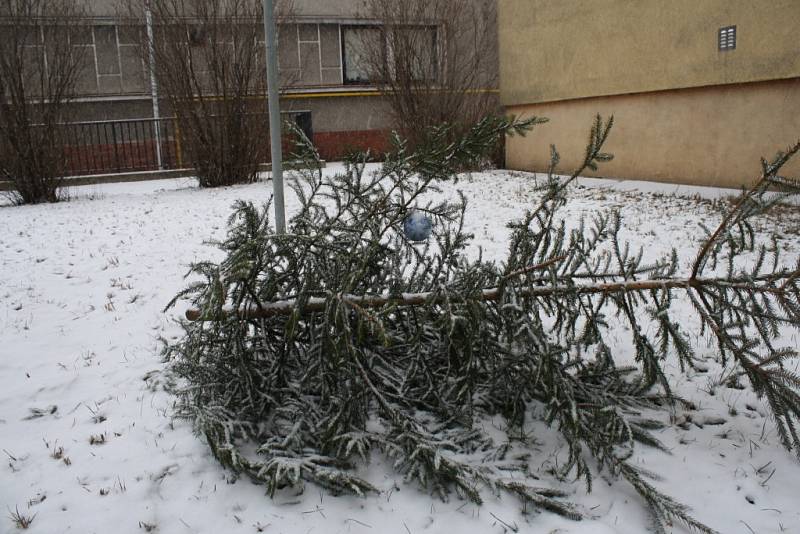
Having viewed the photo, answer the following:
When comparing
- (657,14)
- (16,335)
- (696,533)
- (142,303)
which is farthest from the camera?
(657,14)

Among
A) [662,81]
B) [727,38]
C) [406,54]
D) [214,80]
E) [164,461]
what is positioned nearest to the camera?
[164,461]

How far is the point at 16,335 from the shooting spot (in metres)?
4.06

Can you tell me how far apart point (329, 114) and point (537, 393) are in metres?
18.8

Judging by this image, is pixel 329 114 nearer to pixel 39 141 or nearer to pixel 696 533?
pixel 39 141

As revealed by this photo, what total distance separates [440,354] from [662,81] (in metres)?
9.06

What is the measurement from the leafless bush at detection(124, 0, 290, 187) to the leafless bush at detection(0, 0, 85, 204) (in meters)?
1.58

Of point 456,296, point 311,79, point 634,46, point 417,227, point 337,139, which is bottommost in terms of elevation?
point 456,296

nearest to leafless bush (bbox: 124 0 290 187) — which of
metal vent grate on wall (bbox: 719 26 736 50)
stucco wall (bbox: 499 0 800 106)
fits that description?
stucco wall (bbox: 499 0 800 106)

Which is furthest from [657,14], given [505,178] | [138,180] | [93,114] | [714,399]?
[93,114]

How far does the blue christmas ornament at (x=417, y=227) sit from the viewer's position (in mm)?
2906

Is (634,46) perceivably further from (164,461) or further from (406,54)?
(164,461)

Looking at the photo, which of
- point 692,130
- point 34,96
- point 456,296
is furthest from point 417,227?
point 34,96

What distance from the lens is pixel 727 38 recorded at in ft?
29.3

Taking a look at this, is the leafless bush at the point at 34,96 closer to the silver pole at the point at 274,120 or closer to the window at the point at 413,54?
the window at the point at 413,54
